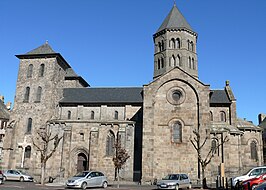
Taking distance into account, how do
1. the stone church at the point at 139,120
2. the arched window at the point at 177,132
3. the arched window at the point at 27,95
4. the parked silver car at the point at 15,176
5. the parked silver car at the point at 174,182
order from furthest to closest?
1. the arched window at the point at 27,95
2. the arched window at the point at 177,132
3. the stone church at the point at 139,120
4. the parked silver car at the point at 15,176
5. the parked silver car at the point at 174,182

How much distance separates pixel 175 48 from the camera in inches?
1657

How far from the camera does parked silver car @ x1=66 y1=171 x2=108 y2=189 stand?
21016 millimetres

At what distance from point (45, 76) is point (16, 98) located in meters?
4.95

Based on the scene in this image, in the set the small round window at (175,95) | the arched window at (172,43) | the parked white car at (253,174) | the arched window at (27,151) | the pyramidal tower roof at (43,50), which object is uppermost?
the arched window at (172,43)

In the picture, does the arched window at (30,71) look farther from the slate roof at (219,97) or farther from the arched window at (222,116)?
the arched window at (222,116)

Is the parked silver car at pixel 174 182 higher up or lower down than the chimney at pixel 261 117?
lower down

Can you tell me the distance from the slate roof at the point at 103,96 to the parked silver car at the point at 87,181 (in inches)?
639

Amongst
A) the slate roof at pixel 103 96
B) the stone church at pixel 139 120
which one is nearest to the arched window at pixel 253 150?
the stone church at pixel 139 120

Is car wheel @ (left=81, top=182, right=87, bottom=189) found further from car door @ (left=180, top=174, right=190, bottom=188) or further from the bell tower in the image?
the bell tower

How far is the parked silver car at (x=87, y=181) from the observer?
68.9ft

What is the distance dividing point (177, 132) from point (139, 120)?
6875 millimetres

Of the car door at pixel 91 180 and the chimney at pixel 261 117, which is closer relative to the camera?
the car door at pixel 91 180

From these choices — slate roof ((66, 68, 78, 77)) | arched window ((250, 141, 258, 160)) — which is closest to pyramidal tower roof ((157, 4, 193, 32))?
slate roof ((66, 68, 78, 77))

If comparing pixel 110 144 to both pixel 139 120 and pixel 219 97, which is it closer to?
pixel 139 120
